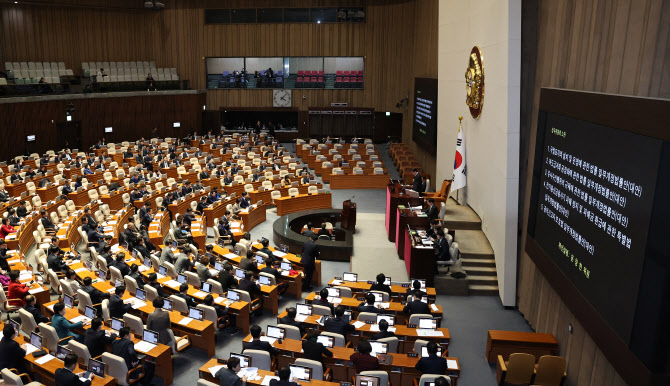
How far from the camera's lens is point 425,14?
89.6 ft

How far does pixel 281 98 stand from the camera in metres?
36.5

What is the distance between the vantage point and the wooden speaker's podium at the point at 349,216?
17.0 meters

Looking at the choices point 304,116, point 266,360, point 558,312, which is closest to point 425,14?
point 304,116

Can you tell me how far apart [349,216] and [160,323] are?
8.56m

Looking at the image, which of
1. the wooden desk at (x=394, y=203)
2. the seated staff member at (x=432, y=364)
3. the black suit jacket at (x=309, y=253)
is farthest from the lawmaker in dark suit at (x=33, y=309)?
the wooden desk at (x=394, y=203)

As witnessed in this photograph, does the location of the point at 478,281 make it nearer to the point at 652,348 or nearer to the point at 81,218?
the point at 652,348

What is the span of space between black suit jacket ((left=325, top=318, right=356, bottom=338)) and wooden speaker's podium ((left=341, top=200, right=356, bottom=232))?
24.7 ft

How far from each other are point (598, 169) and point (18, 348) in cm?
874

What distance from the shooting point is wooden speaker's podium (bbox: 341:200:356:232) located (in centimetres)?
1695

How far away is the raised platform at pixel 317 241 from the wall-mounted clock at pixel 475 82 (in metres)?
5.08

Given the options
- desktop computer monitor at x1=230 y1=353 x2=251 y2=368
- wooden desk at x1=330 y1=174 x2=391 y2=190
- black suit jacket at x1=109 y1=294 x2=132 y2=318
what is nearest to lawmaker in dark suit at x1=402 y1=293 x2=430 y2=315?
desktop computer monitor at x1=230 y1=353 x2=251 y2=368

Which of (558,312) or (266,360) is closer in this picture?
(266,360)

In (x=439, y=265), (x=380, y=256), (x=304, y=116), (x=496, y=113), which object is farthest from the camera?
(x=304, y=116)

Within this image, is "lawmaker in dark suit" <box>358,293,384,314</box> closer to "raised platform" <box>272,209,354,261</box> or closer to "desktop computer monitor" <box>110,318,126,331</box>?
"desktop computer monitor" <box>110,318,126,331</box>
